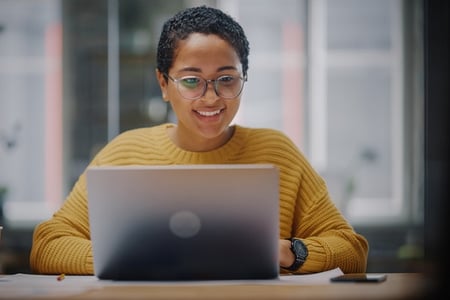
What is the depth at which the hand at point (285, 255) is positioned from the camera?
5.65 feet

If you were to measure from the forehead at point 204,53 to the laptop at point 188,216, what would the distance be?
57cm

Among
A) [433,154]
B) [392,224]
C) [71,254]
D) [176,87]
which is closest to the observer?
[433,154]

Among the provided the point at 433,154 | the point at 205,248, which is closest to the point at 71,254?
the point at 205,248

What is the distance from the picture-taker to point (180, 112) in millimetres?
2018

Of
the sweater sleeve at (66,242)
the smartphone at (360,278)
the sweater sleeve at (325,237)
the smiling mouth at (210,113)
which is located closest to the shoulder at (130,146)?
the sweater sleeve at (66,242)

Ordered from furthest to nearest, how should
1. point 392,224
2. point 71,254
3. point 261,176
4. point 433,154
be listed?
point 392,224, point 71,254, point 261,176, point 433,154

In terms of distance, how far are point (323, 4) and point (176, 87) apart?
4.17m

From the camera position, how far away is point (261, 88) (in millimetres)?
5980

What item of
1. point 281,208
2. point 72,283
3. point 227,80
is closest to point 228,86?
point 227,80

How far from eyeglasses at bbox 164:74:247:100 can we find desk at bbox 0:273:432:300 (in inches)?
24.9

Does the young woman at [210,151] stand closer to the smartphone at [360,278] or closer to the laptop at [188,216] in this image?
the smartphone at [360,278]

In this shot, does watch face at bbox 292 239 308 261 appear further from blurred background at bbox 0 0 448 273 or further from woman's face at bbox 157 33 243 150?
blurred background at bbox 0 0 448 273

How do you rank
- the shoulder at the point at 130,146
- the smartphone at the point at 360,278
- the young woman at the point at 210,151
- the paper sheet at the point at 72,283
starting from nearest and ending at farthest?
the paper sheet at the point at 72,283 < the smartphone at the point at 360,278 < the young woman at the point at 210,151 < the shoulder at the point at 130,146

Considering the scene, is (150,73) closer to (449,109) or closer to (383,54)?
(383,54)
